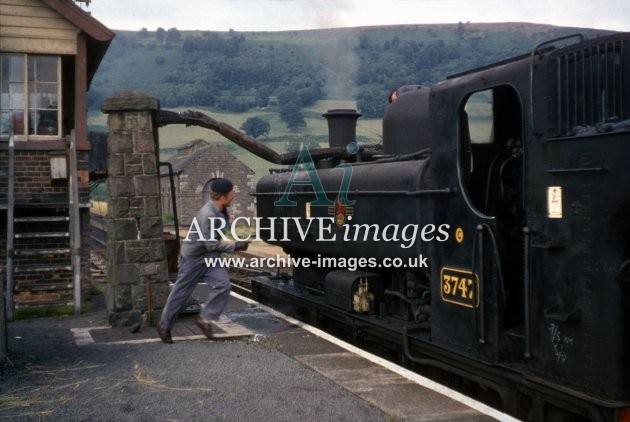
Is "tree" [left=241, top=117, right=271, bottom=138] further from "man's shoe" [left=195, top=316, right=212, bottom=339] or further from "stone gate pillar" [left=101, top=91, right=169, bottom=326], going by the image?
"man's shoe" [left=195, top=316, right=212, bottom=339]

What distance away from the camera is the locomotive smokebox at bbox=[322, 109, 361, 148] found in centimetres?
1034

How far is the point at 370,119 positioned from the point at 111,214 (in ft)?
217

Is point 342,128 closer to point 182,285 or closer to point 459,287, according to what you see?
point 182,285

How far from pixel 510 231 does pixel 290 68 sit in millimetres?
105214

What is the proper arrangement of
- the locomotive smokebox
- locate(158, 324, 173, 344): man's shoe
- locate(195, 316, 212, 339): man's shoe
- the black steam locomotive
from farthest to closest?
the locomotive smokebox < locate(195, 316, 212, 339): man's shoe < locate(158, 324, 173, 344): man's shoe < the black steam locomotive

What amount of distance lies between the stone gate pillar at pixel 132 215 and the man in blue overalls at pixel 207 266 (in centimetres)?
100

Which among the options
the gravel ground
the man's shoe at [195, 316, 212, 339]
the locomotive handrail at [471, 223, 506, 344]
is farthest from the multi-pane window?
the locomotive handrail at [471, 223, 506, 344]

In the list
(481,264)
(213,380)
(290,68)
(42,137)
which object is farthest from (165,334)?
(290,68)

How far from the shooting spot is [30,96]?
12109mm

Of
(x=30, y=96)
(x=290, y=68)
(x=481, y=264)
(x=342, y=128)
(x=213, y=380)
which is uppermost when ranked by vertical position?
(x=290, y=68)

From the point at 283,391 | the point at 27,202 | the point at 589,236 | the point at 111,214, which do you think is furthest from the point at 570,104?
the point at 27,202

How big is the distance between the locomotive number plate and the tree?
67.9 meters

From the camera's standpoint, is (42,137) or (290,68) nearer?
(42,137)

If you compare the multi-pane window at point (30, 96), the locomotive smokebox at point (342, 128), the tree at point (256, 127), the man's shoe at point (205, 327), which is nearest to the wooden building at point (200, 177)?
the multi-pane window at point (30, 96)
